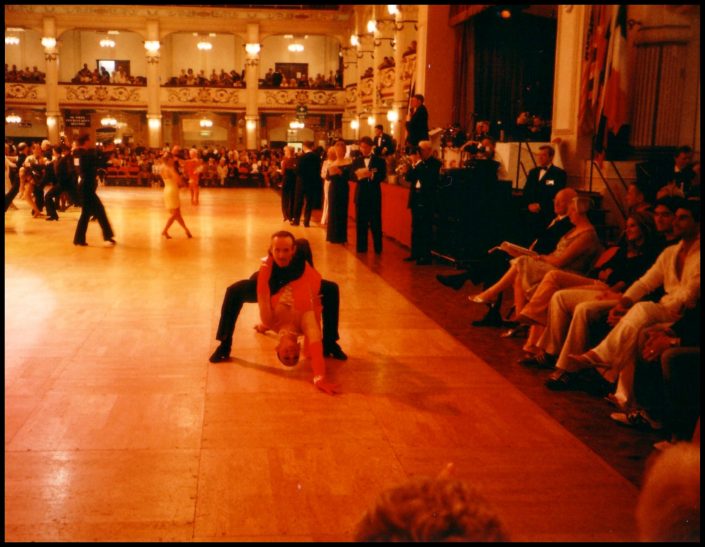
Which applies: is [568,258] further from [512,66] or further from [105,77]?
[105,77]

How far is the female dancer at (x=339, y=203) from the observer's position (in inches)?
485

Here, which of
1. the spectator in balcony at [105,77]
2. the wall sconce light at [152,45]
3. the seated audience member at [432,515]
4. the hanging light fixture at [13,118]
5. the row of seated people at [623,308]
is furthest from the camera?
the hanging light fixture at [13,118]

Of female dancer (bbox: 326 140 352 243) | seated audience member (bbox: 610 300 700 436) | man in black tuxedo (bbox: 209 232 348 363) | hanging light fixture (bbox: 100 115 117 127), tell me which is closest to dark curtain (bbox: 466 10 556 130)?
female dancer (bbox: 326 140 352 243)

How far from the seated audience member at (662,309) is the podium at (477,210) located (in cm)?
521

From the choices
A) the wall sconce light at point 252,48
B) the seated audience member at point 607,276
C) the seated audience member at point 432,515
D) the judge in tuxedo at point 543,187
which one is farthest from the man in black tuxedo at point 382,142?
the wall sconce light at point 252,48

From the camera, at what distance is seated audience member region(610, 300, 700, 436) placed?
411cm

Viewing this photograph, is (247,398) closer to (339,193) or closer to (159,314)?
(159,314)

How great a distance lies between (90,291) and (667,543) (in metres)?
7.53

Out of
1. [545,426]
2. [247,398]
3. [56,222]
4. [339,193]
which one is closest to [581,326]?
[545,426]

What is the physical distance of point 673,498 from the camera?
142 centimetres

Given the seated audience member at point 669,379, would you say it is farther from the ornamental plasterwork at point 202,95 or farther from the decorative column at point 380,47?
the ornamental plasterwork at point 202,95

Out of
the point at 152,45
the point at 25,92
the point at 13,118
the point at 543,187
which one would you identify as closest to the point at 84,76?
the point at 25,92

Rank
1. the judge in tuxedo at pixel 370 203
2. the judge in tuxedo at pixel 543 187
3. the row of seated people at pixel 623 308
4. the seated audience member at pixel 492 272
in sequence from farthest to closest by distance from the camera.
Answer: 1. the judge in tuxedo at pixel 370 203
2. the judge in tuxedo at pixel 543 187
3. the seated audience member at pixel 492 272
4. the row of seated people at pixel 623 308

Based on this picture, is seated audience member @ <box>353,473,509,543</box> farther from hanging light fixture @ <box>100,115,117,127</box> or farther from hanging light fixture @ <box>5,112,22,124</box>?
hanging light fixture @ <box>5,112,22,124</box>
